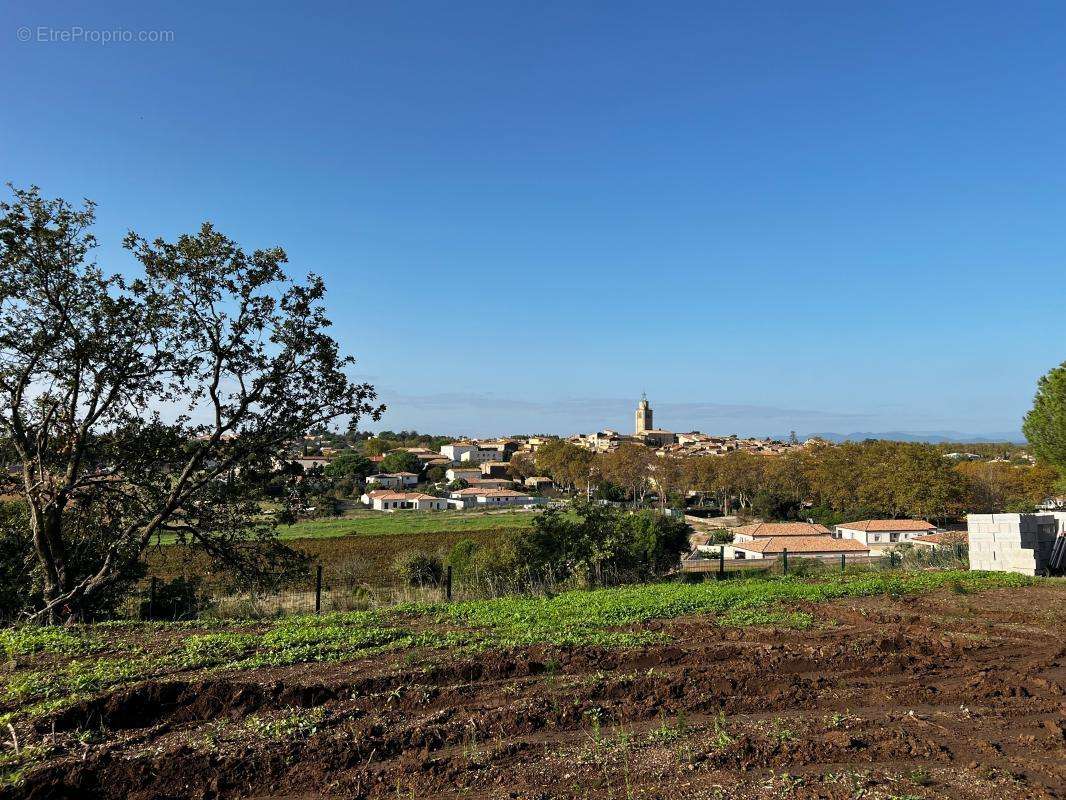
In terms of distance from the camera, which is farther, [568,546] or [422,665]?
[568,546]

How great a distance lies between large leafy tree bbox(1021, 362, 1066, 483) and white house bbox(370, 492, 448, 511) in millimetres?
61817

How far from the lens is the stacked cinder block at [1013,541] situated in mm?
14703

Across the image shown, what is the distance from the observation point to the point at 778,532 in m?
47.2

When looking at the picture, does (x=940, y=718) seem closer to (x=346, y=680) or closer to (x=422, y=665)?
(x=422, y=665)

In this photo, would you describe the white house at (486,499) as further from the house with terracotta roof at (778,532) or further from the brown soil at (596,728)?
the brown soil at (596,728)

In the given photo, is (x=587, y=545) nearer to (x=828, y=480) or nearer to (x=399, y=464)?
(x=828, y=480)

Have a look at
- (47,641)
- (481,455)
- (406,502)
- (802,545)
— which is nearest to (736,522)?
(802,545)

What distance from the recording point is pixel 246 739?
5.20m

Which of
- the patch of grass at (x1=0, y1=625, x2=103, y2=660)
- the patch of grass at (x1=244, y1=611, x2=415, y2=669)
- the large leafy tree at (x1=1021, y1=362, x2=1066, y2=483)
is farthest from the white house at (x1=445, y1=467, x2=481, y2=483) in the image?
the patch of grass at (x1=0, y1=625, x2=103, y2=660)

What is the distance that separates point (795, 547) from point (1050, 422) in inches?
595

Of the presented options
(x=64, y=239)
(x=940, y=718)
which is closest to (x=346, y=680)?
(x=940, y=718)

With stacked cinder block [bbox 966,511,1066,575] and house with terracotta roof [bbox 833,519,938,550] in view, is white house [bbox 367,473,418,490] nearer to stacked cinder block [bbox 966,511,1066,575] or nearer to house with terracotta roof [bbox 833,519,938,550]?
house with terracotta roof [bbox 833,519,938,550]

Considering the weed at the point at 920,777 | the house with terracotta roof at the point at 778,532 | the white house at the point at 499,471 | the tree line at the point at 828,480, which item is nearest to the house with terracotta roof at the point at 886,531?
the house with terracotta roof at the point at 778,532

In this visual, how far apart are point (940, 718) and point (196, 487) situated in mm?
10842
